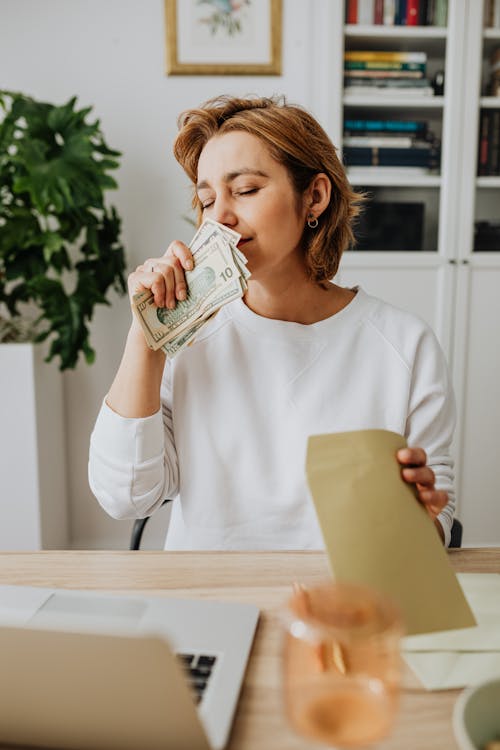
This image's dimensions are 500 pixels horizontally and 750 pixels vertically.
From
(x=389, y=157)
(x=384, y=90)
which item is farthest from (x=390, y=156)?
(x=384, y=90)

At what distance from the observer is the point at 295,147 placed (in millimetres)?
1259

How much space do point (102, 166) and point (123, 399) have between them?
1420mm

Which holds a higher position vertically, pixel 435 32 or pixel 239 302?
pixel 435 32

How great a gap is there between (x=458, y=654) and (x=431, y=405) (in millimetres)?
646

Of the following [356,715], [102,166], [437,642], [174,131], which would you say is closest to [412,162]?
[174,131]

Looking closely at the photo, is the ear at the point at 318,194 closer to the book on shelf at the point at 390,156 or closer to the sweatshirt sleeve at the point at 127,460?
the sweatshirt sleeve at the point at 127,460

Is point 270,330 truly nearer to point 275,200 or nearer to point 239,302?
point 239,302

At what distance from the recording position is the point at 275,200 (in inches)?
49.3

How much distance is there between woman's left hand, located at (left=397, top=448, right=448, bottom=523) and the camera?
726mm

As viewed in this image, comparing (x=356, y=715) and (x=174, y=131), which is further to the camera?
(x=174, y=131)

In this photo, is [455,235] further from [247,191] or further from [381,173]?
[247,191]

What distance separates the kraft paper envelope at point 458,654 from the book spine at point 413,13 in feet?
7.61

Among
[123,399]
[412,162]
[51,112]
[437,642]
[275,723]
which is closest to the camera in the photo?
[275,723]

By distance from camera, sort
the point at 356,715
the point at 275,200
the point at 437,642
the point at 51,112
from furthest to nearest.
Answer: the point at 51,112, the point at 275,200, the point at 437,642, the point at 356,715
